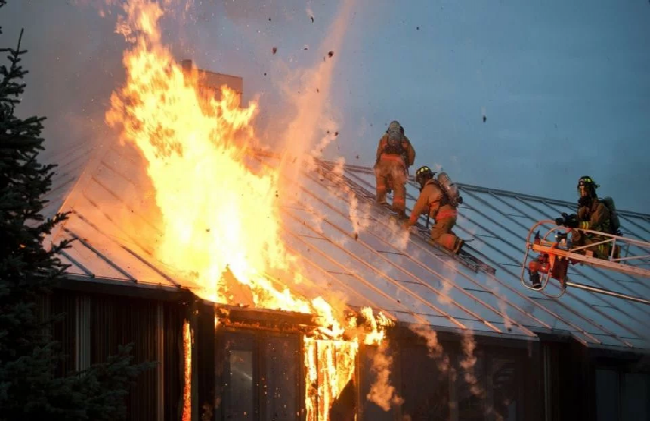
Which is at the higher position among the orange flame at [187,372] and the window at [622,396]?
the orange flame at [187,372]

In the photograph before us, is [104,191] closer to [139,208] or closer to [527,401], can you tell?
[139,208]

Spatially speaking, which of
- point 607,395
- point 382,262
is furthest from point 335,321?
point 607,395

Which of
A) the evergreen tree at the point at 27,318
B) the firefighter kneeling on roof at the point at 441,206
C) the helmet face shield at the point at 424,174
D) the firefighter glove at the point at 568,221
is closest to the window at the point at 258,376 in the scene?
the evergreen tree at the point at 27,318

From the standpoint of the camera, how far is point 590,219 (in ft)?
68.2

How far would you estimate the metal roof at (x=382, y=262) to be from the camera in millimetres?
14914

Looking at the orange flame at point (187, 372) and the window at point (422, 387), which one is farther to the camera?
the window at point (422, 387)

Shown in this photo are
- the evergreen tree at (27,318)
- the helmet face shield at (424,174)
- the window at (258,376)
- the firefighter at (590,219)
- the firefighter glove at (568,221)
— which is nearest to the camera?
the evergreen tree at (27,318)

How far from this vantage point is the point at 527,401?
1972 cm

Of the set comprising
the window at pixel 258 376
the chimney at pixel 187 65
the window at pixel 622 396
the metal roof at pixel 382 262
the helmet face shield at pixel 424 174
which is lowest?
the window at pixel 622 396

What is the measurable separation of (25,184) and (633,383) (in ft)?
52.0

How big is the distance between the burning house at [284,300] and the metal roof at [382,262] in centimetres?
4

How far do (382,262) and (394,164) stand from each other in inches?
148

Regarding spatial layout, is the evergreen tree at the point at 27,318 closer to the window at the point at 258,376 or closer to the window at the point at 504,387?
the window at the point at 258,376

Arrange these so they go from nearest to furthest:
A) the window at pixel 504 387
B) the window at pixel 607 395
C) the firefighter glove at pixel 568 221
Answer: the window at pixel 504 387 < the firefighter glove at pixel 568 221 < the window at pixel 607 395
